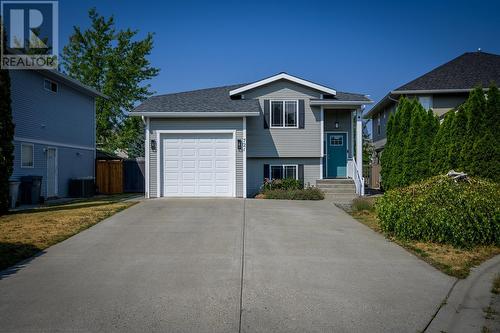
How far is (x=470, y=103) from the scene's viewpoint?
446 inches

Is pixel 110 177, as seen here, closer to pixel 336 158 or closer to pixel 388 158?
pixel 336 158

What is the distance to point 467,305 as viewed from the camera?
4.62m

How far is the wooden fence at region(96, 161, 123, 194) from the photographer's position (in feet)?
68.5

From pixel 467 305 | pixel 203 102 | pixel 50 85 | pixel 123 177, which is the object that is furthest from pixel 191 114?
pixel 467 305

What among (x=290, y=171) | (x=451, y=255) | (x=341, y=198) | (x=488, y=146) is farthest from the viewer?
(x=290, y=171)

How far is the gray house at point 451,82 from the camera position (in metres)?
20.5

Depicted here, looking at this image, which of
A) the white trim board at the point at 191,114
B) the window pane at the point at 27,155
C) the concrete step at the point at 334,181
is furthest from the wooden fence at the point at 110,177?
the concrete step at the point at 334,181

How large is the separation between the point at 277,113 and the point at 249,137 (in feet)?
5.57

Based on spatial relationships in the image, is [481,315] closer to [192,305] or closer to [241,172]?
[192,305]

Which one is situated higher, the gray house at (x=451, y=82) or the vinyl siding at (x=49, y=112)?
the gray house at (x=451, y=82)

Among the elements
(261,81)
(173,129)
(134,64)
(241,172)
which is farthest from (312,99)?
(134,64)

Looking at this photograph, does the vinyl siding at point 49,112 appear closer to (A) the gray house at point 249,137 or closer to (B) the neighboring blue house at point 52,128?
(B) the neighboring blue house at point 52,128

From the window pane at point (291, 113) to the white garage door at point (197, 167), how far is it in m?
3.33

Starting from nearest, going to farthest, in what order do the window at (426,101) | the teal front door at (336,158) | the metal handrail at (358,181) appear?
the metal handrail at (358,181), the teal front door at (336,158), the window at (426,101)
